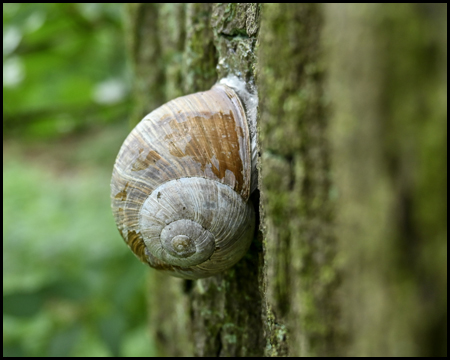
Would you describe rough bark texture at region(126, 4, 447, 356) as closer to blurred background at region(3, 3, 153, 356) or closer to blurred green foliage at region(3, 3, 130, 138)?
blurred background at region(3, 3, 153, 356)

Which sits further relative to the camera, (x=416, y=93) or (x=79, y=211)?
(x=79, y=211)

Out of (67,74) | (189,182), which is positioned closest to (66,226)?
(67,74)

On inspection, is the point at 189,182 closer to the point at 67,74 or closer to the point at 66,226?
the point at 67,74

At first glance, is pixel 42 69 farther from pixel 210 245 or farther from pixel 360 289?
pixel 360 289

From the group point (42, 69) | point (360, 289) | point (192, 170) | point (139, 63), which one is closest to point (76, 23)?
point (42, 69)

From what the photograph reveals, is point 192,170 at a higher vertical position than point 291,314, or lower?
higher
